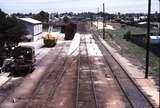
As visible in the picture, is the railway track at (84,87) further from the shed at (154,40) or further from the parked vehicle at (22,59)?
the shed at (154,40)

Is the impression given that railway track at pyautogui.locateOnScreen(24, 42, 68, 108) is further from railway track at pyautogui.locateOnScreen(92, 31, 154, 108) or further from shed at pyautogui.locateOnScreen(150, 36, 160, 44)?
shed at pyautogui.locateOnScreen(150, 36, 160, 44)

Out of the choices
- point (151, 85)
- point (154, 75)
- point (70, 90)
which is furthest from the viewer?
point (154, 75)

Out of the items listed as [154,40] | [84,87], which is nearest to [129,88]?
[84,87]

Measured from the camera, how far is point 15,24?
43.7 meters

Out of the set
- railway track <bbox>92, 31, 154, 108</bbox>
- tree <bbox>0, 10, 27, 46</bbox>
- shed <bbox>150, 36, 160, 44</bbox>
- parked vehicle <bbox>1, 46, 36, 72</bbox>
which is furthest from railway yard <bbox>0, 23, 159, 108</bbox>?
shed <bbox>150, 36, 160, 44</bbox>

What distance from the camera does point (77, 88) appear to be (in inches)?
1081

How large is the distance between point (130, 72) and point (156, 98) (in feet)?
37.9

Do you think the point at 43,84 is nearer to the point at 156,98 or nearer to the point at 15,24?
the point at 156,98

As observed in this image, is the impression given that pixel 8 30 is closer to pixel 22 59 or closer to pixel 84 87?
pixel 22 59

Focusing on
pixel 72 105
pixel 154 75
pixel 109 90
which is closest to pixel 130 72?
pixel 154 75

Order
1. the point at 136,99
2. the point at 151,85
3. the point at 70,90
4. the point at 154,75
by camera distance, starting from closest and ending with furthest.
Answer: the point at 136,99, the point at 70,90, the point at 151,85, the point at 154,75

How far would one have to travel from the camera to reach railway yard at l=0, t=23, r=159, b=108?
22844mm

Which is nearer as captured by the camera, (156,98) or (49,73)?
(156,98)

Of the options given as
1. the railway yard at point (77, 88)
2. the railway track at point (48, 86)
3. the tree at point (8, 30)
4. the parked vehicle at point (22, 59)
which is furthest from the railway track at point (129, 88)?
the tree at point (8, 30)
